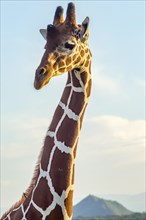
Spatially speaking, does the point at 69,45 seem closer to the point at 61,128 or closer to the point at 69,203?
the point at 61,128

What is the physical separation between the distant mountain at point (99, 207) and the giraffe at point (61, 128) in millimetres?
85954

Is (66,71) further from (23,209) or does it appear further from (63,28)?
(23,209)

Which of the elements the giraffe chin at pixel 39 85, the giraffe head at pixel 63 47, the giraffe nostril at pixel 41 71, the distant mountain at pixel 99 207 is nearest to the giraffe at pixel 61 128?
the giraffe head at pixel 63 47

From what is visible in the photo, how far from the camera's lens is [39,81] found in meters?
4.93

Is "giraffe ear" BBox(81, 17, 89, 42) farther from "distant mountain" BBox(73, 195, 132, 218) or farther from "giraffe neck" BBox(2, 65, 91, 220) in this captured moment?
"distant mountain" BBox(73, 195, 132, 218)

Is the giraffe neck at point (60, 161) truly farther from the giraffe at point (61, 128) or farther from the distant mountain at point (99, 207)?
the distant mountain at point (99, 207)

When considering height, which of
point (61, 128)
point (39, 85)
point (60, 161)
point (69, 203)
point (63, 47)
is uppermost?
point (63, 47)

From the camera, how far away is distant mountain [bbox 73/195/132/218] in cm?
9544

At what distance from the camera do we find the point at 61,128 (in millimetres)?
5652

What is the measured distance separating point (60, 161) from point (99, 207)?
95.4m

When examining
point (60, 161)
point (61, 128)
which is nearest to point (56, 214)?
point (60, 161)

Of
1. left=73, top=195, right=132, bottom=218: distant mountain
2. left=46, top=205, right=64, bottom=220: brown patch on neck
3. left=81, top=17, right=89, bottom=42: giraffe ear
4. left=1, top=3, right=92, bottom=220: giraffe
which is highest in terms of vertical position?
left=81, top=17, right=89, bottom=42: giraffe ear

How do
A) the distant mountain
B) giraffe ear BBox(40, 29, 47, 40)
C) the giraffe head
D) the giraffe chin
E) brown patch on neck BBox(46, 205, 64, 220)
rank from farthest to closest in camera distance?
the distant mountain
giraffe ear BBox(40, 29, 47, 40)
brown patch on neck BBox(46, 205, 64, 220)
the giraffe head
the giraffe chin

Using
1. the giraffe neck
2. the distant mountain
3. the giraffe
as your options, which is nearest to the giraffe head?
the giraffe
